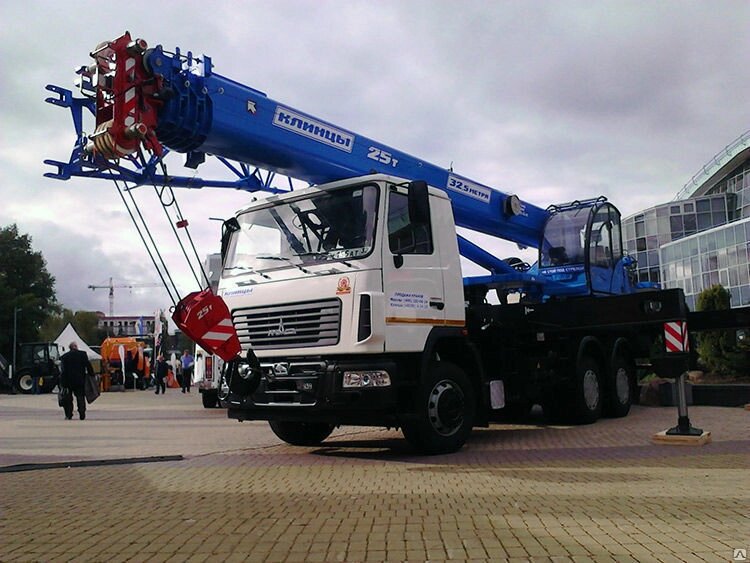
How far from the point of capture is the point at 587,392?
11.2 metres

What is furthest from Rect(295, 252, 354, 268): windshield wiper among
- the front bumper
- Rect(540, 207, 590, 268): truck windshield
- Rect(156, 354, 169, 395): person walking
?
Rect(156, 354, 169, 395): person walking

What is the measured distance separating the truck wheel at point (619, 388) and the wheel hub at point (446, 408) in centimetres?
441

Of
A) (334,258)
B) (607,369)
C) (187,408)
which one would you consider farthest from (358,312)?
(187,408)

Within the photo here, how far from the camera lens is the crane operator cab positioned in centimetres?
1192

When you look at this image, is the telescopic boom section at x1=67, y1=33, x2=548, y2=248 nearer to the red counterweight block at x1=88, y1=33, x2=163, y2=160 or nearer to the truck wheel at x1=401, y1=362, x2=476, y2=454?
the red counterweight block at x1=88, y1=33, x2=163, y2=160

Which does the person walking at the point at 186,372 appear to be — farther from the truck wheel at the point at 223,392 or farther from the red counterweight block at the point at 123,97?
the red counterweight block at the point at 123,97

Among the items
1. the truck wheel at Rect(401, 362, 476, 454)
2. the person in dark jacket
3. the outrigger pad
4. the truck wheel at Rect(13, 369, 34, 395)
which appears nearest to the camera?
the outrigger pad

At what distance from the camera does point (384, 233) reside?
25.8 ft

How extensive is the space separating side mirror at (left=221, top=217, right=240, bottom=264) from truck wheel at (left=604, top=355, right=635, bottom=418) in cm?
663

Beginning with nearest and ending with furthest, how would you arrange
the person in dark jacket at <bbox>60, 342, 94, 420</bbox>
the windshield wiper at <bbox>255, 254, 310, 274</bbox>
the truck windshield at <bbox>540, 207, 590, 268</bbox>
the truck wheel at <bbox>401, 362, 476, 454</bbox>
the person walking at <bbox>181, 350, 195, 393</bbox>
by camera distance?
the truck wheel at <bbox>401, 362, 476, 454</bbox>
the windshield wiper at <bbox>255, 254, 310, 274</bbox>
the truck windshield at <bbox>540, 207, 590, 268</bbox>
the person in dark jacket at <bbox>60, 342, 94, 420</bbox>
the person walking at <bbox>181, 350, 195, 393</bbox>

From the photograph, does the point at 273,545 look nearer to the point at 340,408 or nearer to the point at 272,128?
the point at 340,408

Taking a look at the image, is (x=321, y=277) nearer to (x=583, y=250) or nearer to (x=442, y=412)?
(x=442, y=412)

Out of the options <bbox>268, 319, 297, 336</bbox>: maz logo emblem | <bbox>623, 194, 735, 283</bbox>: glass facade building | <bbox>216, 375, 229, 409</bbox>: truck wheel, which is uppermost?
<bbox>623, 194, 735, 283</bbox>: glass facade building

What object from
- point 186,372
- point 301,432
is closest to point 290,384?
point 301,432
